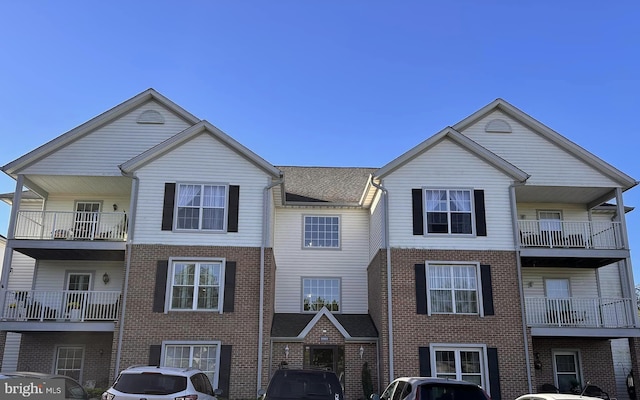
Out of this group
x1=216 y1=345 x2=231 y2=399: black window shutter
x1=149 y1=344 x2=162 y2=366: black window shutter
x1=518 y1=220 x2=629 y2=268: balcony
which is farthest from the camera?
x1=518 y1=220 x2=629 y2=268: balcony

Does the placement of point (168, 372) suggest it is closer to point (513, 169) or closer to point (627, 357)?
point (513, 169)

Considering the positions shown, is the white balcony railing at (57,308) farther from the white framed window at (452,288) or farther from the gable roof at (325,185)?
the white framed window at (452,288)

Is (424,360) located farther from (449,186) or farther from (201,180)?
(201,180)

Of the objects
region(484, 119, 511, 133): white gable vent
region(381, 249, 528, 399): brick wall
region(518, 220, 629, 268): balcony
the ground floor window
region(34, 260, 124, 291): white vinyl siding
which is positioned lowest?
the ground floor window

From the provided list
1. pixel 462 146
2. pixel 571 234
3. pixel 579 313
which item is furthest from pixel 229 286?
pixel 571 234

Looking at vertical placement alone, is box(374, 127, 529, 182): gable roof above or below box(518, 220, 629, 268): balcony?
above

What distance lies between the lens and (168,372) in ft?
37.7

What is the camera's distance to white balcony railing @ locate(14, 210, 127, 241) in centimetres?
2019

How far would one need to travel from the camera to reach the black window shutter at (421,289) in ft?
62.3

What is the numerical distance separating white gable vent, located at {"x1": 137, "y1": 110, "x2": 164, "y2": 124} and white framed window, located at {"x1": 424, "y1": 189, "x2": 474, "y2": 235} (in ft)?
34.1

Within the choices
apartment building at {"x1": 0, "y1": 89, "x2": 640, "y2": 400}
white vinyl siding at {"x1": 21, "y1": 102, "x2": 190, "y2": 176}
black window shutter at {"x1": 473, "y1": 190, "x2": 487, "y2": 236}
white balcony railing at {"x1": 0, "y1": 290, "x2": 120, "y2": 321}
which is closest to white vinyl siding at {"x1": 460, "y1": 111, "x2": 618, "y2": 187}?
apartment building at {"x1": 0, "y1": 89, "x2": 640, "y2": 400}

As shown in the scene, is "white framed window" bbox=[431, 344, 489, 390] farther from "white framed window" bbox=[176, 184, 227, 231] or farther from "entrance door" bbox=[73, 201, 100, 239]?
"entrance door" bbox=[73, 201, 100, 239]

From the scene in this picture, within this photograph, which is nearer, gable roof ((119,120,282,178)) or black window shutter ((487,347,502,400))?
Answer: black window shutter ((487,347,502,400))

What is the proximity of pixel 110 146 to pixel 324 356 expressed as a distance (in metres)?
11.0
